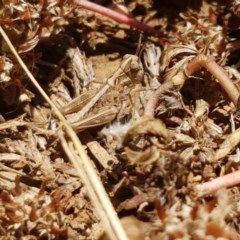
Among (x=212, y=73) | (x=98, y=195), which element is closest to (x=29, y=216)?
(x=98, y=195)

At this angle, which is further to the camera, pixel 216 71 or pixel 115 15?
pixel 115 15

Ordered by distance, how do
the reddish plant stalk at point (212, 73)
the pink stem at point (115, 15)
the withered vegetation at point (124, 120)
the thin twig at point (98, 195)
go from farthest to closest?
the pink stem at point (115, 15) → the reddish plant stalk at point (212, 73) → the withered vegetation at point (124, 120) → the thin twig at point (98, 195)

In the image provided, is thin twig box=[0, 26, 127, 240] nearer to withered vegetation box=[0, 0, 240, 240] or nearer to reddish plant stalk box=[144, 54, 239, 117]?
withered vegetation box=[0, 0, 240, 240]

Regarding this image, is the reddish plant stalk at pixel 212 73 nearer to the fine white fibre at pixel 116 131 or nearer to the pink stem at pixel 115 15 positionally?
the fine white fibre at pixel 116 131

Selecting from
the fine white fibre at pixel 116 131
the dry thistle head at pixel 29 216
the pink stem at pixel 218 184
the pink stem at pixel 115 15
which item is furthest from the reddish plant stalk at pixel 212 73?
the dry thistle head at pixel 29 216

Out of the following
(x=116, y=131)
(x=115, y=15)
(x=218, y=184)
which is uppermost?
(x=115, y=15)

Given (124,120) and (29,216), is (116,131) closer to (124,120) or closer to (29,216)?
(124,120)

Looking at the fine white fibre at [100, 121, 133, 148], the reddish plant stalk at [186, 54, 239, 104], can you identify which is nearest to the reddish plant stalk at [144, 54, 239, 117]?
the reddish plant stalk at [186, 54, 239, 104]
